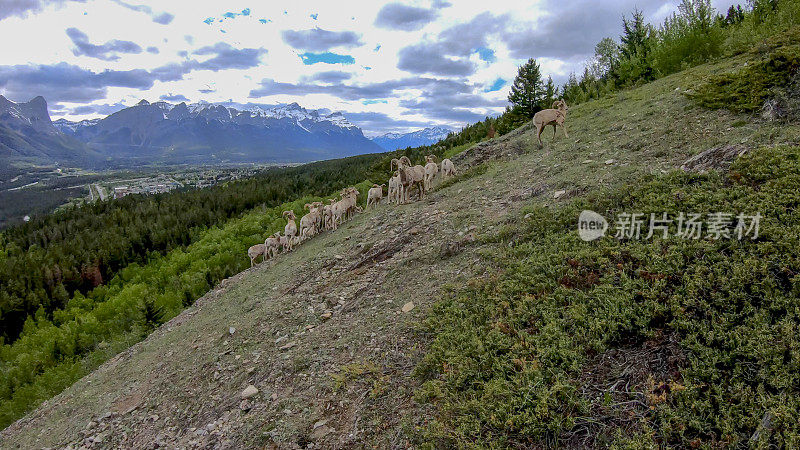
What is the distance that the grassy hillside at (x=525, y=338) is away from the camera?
3447 mm

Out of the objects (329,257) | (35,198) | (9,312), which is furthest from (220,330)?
(35,198)

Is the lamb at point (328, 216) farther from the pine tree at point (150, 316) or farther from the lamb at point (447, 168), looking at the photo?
the pine tree at point (150, 316)

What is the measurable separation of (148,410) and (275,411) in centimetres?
341

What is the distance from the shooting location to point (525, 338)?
179 inches

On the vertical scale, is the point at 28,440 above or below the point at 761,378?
below

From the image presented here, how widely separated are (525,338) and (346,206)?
12.1 metres

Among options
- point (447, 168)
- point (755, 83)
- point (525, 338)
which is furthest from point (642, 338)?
point (447, 168)

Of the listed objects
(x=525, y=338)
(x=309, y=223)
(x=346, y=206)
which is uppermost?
(x=346, y=206)

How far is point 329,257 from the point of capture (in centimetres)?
1090

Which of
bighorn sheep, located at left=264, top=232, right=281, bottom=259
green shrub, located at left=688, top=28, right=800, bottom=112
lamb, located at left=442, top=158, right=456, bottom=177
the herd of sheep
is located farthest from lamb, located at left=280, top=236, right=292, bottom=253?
green shrub, located at left=688, top=28, right=800, bottom=112

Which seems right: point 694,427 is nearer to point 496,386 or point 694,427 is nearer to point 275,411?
point 496,386

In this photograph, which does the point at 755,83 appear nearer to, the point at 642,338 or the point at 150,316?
the point at 642,338

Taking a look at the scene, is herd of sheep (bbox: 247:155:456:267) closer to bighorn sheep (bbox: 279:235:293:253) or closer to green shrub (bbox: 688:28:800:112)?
bighorn sheep (bbox: 279:235:293:253)

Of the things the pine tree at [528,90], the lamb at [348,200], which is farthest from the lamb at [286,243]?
the pine tree at [528,90]
